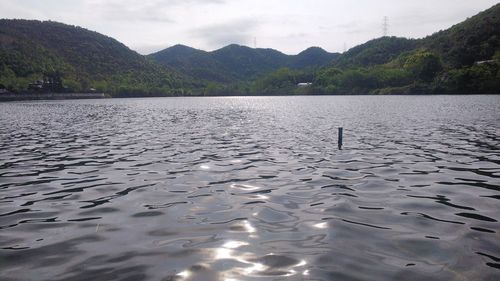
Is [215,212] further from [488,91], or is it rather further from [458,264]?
[488,91]

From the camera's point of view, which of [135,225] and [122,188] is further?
[122,188]

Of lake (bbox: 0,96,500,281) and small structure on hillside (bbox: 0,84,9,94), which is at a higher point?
small structure on hillside (bbox: 0,84,9,94)

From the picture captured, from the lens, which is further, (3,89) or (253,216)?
(3,89)

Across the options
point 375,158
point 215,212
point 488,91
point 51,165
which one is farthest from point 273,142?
point 488,91

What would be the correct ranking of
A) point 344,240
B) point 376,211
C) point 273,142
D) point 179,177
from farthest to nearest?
1. point 273,142
2. point 179,177
3. point 376,211
4. point 344,240

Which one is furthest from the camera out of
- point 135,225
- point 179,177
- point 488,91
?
point 488,91

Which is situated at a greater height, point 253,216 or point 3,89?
point 3,89

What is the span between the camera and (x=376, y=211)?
36.9 ft

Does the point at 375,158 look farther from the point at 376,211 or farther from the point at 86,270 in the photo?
the point at 86,270

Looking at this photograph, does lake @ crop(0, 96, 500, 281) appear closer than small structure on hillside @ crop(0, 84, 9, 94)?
Yes

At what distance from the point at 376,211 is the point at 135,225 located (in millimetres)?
7343

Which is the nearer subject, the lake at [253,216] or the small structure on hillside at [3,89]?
the lake at [253,216]

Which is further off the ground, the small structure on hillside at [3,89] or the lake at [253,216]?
the small structure on hillside at [3,89]

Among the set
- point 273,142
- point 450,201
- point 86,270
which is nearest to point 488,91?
point 273,142
